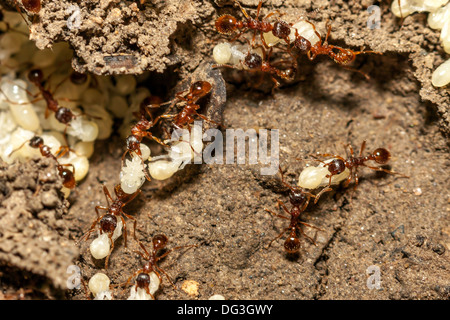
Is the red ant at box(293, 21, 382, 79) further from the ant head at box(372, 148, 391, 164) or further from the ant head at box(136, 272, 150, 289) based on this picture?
the ant head at box(136, 272, 150, 289)

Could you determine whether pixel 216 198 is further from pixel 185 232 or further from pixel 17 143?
pixel 17 143

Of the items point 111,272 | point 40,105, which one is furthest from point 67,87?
point 111,272

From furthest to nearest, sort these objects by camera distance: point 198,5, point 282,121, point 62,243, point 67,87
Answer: point 67,87, point 282,121, point 198,5, point 62,243

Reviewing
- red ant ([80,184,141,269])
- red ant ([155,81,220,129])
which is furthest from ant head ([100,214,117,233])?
red ant ([155,81,220,129])

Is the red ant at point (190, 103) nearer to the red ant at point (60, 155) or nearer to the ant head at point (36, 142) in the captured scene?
the red ant at point (60, 155)

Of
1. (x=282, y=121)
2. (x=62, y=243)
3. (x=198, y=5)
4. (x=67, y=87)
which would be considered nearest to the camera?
(x=62, y=243)

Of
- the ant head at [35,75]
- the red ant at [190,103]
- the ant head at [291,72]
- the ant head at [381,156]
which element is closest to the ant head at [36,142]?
the ant head at [35,75]
